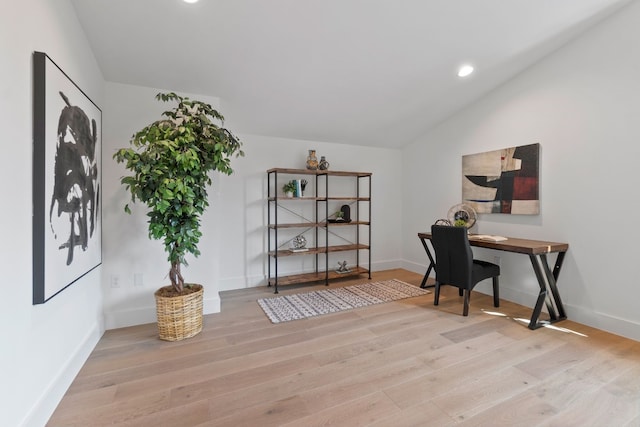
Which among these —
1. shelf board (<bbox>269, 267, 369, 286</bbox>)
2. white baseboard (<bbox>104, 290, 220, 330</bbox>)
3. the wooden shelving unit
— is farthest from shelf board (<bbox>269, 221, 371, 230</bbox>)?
white baseboard (<bbox>104, 290, 220, 330</bbox>)

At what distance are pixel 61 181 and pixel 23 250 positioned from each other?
470 millimetres

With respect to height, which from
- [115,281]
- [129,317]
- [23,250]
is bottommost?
[129,317]

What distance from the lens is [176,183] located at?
2.10 metres

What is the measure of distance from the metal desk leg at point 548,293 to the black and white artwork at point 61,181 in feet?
11.2

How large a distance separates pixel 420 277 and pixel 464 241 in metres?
1.65

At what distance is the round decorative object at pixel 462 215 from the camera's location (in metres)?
3.56

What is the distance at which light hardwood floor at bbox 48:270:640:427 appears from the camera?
1.52 m

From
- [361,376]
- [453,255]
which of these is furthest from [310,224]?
[361,376]

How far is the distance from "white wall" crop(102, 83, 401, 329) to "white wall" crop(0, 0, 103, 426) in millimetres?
825

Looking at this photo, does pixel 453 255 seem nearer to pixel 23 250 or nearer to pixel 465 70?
pixel 465 70

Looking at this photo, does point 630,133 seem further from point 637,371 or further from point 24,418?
point 24,418

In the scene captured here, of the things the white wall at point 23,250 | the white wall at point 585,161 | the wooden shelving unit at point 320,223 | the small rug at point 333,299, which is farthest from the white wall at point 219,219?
the white wall at point 585,161

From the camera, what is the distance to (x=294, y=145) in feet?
13.3

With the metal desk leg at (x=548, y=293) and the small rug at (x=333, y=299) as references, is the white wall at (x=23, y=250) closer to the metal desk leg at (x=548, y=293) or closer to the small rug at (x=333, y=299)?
the small rug at (x=333, y=299)
